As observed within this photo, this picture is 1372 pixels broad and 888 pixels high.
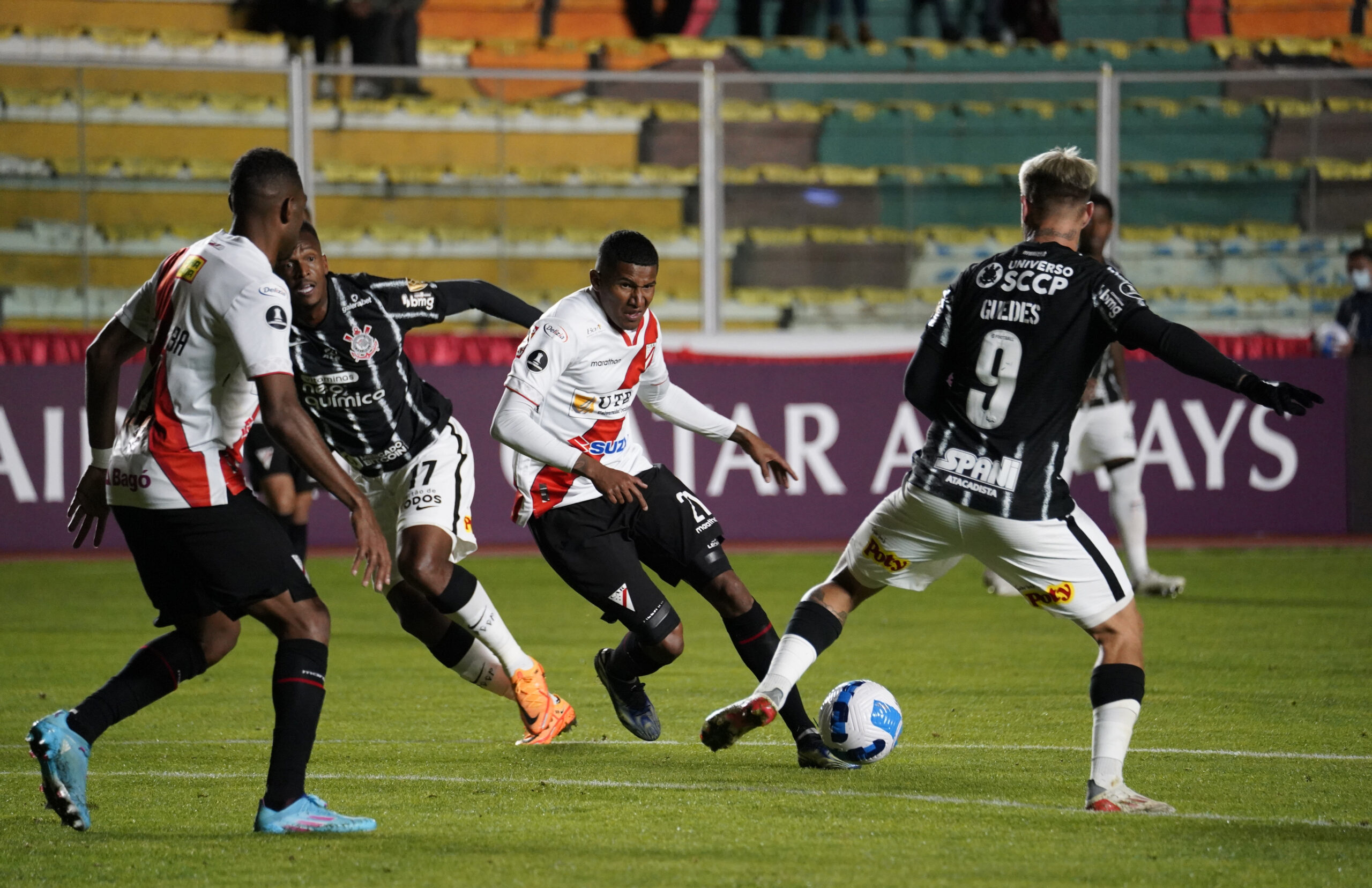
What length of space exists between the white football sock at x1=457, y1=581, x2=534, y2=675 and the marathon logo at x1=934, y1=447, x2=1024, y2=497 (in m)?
1.98

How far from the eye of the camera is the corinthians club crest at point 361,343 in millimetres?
6117

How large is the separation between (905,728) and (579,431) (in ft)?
5.29

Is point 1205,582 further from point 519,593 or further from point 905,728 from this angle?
point 905,728

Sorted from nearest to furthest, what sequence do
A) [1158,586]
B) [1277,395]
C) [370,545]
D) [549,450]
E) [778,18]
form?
[370,545] → [1277,395] → [549,450] → [1158,586] → [778,18]

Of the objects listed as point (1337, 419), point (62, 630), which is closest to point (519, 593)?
point (62, 630)

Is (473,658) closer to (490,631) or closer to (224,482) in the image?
(490,631)

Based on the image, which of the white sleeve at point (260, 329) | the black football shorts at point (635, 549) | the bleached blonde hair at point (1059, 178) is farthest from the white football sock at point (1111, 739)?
the white sleeve at point (260, 329)

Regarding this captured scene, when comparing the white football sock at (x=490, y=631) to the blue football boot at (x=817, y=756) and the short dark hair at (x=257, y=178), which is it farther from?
the short dark hair at (x=257, y=178)

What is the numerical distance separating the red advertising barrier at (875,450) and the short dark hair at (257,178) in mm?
8668

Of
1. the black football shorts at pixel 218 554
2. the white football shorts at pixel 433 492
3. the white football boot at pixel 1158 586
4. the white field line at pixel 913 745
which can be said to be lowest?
the white football boot at pixel 1158 586

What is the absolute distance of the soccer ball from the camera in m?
5.28

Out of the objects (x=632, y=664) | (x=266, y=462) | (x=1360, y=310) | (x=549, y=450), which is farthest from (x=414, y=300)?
(x=1360, y=310)

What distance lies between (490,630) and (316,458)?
2.08 meters

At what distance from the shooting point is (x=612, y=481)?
5426 millimetres
